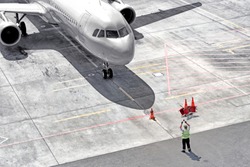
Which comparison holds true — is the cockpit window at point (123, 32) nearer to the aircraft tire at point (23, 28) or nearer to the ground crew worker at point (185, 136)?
the ground crew worker at point (185, 136)

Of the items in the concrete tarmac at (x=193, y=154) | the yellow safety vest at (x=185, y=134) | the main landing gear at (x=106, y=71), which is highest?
the yellow safety vest at (x=185, y=134)

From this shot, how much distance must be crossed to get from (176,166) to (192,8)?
1032 inches

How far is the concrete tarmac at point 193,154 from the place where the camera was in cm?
2773

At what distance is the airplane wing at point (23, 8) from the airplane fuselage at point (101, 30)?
409 centimetres

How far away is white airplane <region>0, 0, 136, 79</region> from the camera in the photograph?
1372 inches

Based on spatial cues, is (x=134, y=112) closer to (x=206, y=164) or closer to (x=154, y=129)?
(x=154, y=129)

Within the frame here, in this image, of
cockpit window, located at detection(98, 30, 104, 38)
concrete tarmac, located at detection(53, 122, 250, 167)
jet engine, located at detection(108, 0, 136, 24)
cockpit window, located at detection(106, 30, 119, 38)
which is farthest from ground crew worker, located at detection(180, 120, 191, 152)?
jet engine, located at detection(108, 0, 136, 24)

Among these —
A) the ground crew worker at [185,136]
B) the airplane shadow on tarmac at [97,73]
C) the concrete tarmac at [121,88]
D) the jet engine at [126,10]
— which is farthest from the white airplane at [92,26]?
the ground crew worker at [185,136]

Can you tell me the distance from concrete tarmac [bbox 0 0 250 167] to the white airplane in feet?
6.41

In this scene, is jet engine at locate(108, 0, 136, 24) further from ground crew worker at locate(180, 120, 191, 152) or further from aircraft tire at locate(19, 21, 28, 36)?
ground crew worker at locate(180, 120, 191, 152)

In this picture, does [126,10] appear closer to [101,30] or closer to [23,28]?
[23,28]

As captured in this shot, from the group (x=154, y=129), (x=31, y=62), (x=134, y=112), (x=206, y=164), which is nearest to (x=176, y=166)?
(x=206, y=164)

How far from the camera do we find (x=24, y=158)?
28500mm

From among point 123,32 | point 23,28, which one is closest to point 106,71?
point 123,32
